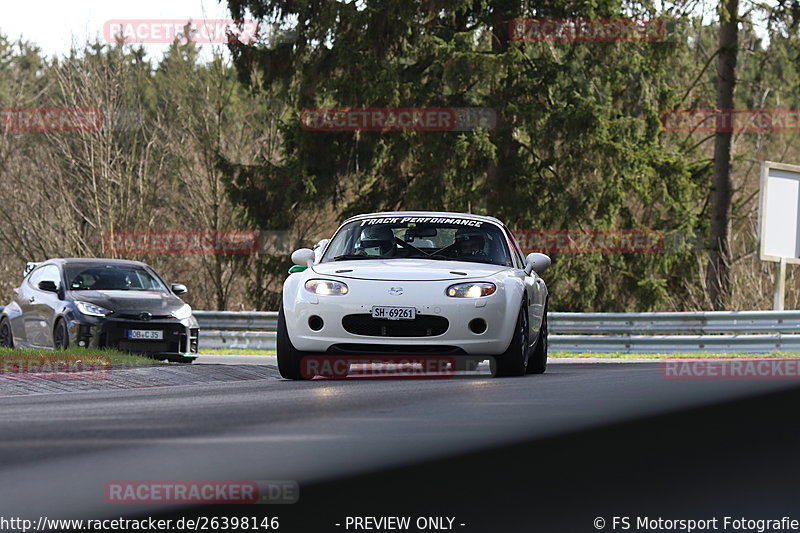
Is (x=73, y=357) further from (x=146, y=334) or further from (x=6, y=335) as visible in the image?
(x=6, y=335)

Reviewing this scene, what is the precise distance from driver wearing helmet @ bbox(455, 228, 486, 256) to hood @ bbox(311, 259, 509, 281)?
418mm

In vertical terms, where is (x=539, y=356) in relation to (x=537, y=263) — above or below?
below

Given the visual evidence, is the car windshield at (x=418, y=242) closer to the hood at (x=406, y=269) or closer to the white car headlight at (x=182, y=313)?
the hood at (x=406, y=269)

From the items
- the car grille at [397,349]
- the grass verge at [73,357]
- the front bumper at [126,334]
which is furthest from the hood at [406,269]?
the front bumper at [126,334]

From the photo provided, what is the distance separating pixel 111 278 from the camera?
18719 mm

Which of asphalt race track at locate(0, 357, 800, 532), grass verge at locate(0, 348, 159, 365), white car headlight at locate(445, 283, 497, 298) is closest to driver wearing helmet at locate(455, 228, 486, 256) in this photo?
white car headlight at locate(445, 283, 497, 298)

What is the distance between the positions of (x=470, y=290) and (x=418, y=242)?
147 centimetres

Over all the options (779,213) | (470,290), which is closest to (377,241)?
(470,290)

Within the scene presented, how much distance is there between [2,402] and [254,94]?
24.7 m

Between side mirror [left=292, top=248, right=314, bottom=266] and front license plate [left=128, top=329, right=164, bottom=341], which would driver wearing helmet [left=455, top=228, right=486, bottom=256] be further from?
front license plate [left=128, top=329, right=164, bottom=341]

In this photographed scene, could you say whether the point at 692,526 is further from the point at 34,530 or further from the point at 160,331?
the point at 160,331

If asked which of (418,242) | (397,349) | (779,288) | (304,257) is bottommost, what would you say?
(779,288)

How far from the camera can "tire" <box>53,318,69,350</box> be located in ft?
55.9

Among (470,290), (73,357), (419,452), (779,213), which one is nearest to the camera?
(419,452)
